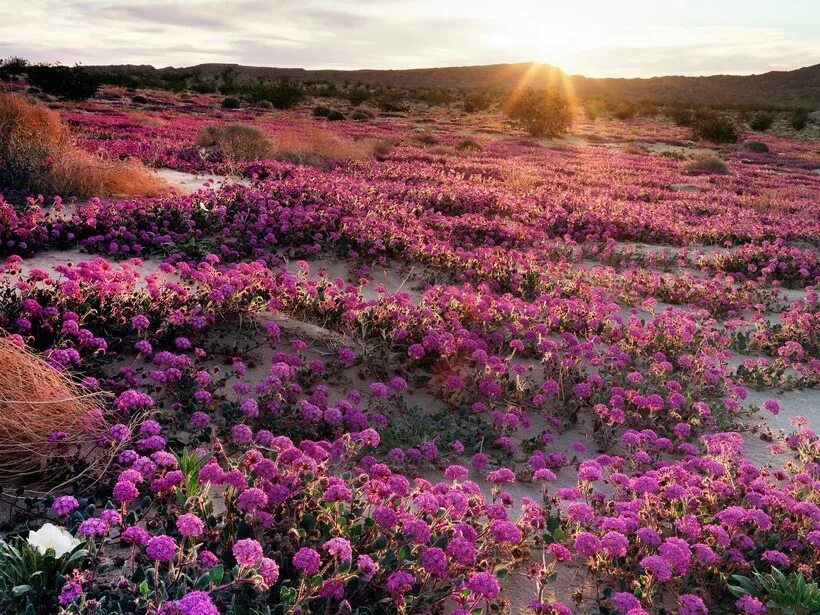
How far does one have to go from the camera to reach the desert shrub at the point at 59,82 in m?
34.2

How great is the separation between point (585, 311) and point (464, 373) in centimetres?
247

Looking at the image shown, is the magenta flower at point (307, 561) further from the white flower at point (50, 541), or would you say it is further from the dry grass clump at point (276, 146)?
the dry grass clump at point (276, 146)

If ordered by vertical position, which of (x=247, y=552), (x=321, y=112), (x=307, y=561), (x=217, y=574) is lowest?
(x=217, y=574)

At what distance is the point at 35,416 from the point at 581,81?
160m

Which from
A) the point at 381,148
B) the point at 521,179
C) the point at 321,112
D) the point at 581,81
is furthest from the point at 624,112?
the point at 581,81

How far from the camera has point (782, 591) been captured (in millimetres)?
3561

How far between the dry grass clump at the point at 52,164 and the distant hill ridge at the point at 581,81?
106 meters

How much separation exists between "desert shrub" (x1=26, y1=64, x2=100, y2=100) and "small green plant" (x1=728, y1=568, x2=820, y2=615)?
39422 millimetres

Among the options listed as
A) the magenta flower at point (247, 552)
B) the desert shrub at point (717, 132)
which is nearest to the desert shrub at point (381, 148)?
the magenta flower at point (247, 552)

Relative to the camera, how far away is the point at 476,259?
10094 millimetres

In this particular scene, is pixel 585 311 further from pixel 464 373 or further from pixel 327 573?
pixel 327 573

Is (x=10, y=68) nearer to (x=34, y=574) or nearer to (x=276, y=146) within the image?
(x=276, y=146)

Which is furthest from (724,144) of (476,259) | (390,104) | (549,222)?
(476,259)

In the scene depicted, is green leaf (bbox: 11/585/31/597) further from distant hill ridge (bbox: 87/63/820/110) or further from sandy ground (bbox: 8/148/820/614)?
distant hill ridge (bbox: 87/63/820/110)
